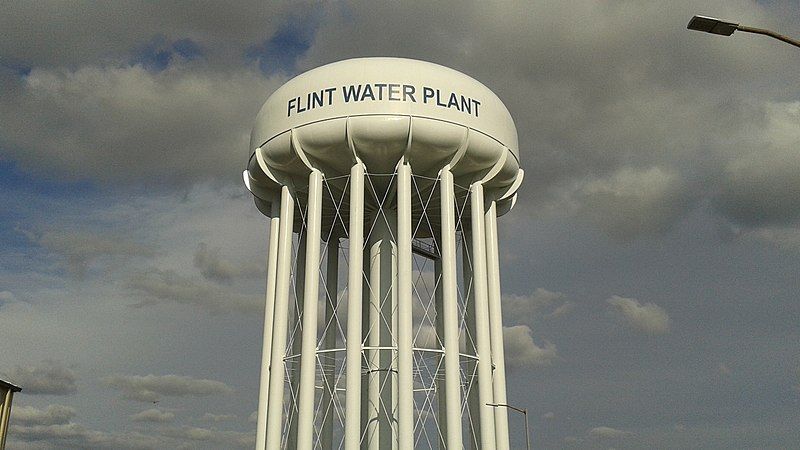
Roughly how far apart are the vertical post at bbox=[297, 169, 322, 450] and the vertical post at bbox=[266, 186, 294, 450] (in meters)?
0.79

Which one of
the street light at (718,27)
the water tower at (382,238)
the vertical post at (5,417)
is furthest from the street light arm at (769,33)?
the vertical post at (5,417)

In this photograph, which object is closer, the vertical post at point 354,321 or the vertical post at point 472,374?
the vertical post at point 354,321

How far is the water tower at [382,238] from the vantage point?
19.8 metres

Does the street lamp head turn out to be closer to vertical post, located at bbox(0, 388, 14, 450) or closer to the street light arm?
the street light arm

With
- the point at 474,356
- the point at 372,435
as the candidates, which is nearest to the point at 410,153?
the point at 474,356

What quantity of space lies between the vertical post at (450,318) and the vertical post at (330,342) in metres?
3.87

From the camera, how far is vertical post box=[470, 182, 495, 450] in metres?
19.9

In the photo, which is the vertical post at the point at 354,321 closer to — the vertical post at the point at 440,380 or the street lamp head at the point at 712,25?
the vertical post at the point at 440,380

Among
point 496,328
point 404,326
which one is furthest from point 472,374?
point 404,326

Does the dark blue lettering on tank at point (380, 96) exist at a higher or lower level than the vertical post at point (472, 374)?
higher

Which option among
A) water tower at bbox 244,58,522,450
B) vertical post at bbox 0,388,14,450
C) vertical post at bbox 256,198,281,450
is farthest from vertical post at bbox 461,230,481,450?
vertical post at bbox 0,388,14,450

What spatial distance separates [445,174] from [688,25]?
12.0 meters

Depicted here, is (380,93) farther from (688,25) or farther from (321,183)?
(688,25)

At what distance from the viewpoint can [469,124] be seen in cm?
2134
